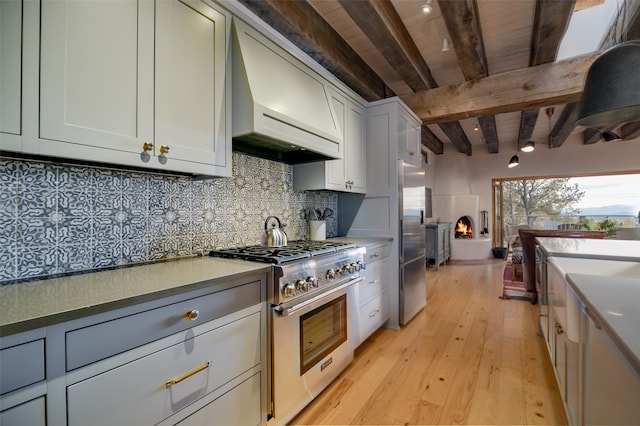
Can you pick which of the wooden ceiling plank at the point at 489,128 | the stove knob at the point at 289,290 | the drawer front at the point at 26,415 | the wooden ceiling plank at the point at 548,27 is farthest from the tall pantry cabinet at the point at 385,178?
the drawer front at the point at 26,415

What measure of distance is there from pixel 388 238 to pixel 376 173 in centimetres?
71

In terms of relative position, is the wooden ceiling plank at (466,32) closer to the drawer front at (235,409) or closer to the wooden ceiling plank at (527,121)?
the wooden ceiling plank at (527,121)

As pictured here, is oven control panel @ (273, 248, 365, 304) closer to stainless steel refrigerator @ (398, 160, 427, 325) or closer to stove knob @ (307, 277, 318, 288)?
Answer: stove knob @ (307, 277, 318, 288)

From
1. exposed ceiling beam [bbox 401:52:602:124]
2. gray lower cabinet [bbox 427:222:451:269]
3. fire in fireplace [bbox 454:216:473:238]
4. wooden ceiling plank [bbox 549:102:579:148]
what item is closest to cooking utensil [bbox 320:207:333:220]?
exposed ceiling beam [bbox 401:52:602:124]

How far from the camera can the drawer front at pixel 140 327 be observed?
0.85 meters

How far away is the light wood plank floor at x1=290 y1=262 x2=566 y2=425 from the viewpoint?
1.70 meters

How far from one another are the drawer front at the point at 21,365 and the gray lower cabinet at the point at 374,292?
76.7 inches

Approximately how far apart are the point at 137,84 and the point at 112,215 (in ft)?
2.12

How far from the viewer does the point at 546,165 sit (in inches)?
267

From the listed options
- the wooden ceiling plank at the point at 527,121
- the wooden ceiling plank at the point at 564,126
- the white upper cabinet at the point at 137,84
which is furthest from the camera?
the wooden ceiling plank at the point at 527,121

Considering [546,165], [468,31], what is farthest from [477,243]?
[468,31]

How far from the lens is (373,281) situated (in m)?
2.66

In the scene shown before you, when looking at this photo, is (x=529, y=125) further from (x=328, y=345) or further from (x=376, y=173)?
(x=328, y=345)

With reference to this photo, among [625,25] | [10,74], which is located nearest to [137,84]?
[10,74]
